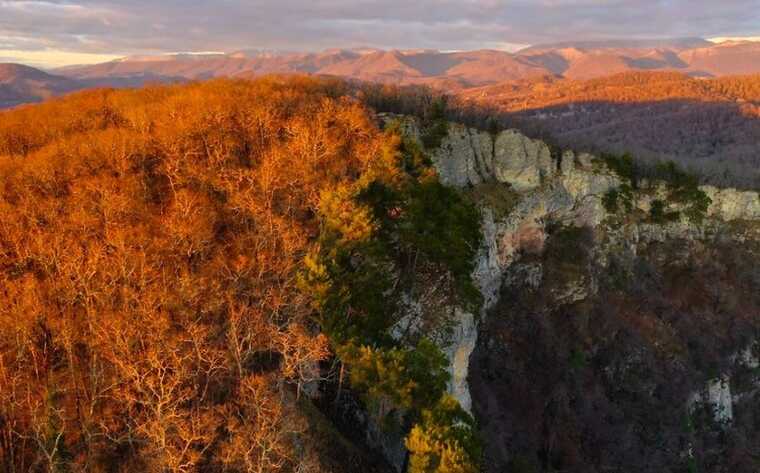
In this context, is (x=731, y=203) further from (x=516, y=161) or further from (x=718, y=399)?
(x=516, y=161)

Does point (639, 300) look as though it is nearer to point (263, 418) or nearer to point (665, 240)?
point (665, 240)

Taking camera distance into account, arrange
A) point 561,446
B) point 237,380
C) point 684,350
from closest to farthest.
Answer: point 237,380 → point 561,446 → point 684,350

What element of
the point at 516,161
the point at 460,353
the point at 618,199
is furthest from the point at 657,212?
the point at 460,353

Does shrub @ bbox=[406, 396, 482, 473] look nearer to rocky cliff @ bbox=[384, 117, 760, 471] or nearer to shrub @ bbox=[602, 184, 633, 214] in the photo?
rocky cliff @ bbox=[384, 117, 760, 471]

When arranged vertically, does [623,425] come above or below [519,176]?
below

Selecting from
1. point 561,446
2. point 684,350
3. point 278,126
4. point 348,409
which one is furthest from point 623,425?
point 278,126
